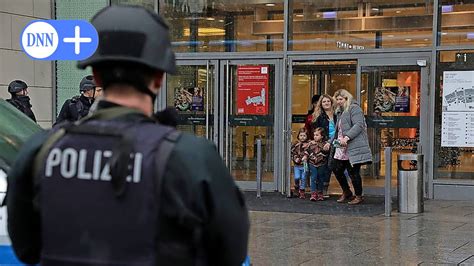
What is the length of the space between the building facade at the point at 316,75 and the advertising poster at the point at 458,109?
17 mm

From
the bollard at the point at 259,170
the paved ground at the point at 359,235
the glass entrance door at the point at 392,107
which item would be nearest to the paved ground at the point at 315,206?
the paved ground at the point at 359,235

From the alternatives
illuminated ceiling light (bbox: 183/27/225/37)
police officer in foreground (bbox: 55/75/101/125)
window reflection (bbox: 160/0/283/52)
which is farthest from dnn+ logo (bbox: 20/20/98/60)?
illuminated ceiling light (bbox: 183/27/225/37)

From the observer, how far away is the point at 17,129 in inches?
189

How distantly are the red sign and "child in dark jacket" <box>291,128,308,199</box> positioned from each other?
1400 millimetres

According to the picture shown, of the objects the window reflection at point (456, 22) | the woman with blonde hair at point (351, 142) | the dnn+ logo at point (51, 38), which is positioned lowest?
the woman with blonde hair at point (351, 142)

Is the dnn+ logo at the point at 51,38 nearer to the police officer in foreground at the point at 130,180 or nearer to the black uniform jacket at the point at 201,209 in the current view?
the police officer in foreground at the point at 130,180

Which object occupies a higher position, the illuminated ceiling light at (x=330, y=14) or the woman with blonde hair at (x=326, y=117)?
the illuminated ceiling light at (x=330, y=14)

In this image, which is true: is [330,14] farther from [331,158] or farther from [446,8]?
[331,158]

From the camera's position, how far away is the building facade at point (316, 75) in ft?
40.4

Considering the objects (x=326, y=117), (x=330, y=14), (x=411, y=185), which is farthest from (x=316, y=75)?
(x=411, y=185)

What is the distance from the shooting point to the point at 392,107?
12.5 meters

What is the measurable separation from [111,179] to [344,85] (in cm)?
1170

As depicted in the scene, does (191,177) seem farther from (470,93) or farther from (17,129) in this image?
(470,93)

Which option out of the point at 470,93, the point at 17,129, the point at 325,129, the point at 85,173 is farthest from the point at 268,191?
the point at 85,173
